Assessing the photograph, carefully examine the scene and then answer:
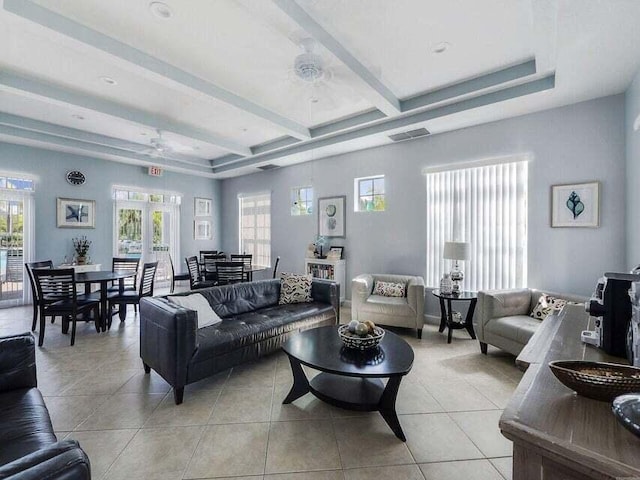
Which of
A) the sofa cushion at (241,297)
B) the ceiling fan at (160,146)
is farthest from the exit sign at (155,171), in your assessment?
the sofa cushion at (241,297)

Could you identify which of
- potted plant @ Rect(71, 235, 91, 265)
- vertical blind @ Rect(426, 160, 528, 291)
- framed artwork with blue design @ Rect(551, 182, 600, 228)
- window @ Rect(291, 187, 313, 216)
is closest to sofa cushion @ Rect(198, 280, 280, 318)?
vertical blind @ Rect(426, 160, 528, 291)

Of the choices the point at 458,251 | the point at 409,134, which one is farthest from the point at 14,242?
the point at 458,251

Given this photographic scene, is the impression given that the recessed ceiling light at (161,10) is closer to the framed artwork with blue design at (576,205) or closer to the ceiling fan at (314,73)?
the ceiling fan at (314,73)

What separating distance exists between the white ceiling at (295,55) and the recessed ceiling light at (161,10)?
5cm

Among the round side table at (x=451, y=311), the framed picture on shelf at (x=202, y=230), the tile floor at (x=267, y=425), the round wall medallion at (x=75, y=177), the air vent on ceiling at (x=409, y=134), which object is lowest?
the tile floor at (x=267, y=425)

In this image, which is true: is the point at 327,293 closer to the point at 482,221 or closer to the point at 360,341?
the point at 360,341

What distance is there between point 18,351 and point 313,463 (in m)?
1.86

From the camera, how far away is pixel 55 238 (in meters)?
5.79

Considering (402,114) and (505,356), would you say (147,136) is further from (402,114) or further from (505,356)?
(505,356)

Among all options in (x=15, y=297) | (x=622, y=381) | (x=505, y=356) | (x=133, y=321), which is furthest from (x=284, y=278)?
(x=15, y=297)

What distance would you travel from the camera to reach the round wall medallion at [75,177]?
589cm

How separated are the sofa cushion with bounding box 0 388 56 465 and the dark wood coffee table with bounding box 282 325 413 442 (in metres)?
1.42

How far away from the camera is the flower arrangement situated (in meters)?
5.93

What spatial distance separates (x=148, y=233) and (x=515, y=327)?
7.30m
